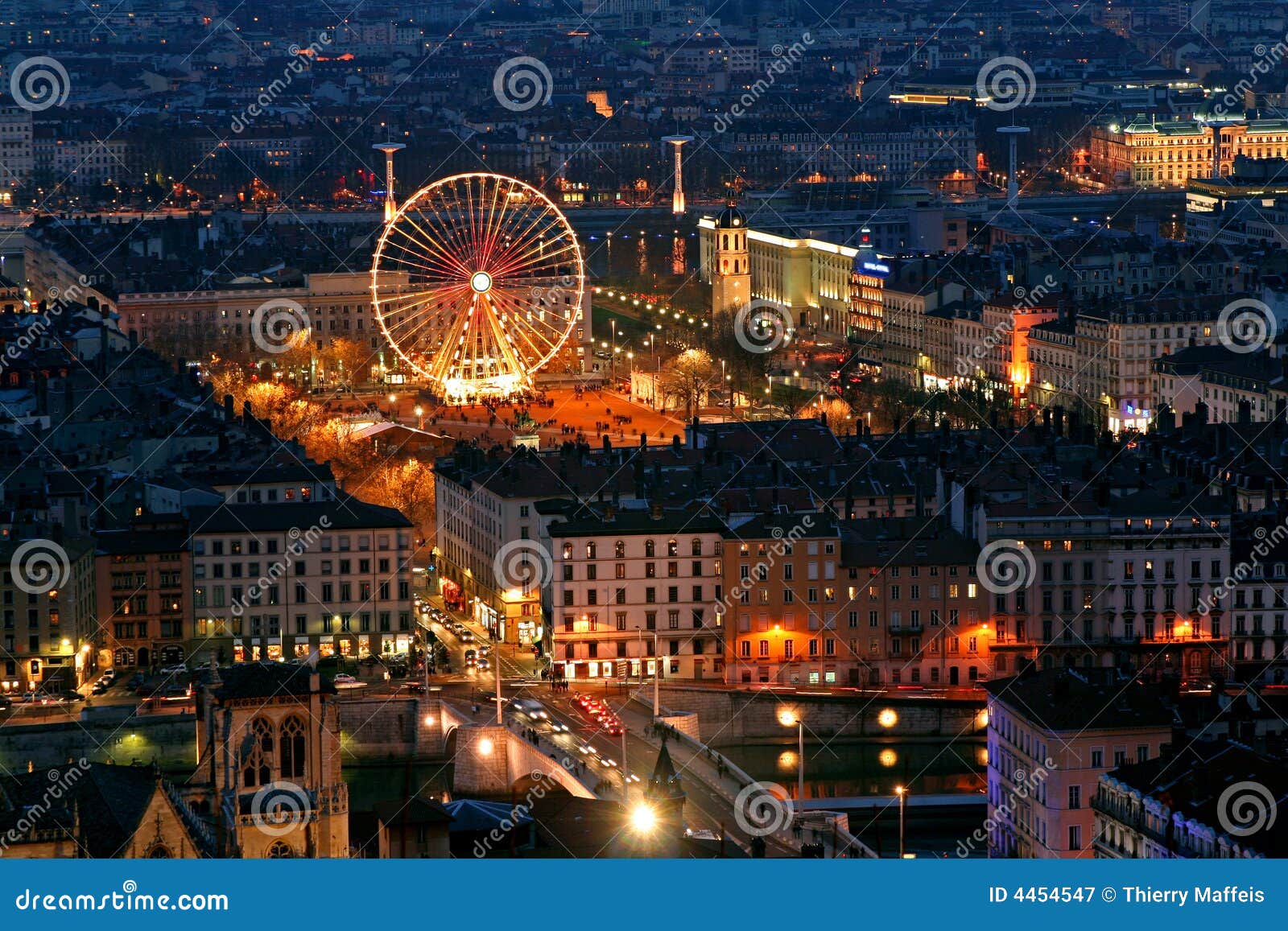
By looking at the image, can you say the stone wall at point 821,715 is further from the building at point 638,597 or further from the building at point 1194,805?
the building at point 1194,805

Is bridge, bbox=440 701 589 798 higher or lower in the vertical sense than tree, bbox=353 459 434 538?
lower

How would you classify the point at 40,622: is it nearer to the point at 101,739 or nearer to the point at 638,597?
the point at 101,739

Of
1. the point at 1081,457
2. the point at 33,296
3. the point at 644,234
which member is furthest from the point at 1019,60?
the point at 1081,457

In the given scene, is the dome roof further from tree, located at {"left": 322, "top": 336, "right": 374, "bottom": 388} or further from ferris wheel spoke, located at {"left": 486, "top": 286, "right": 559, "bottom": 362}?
ferris wheel spoke, located at {"left": 486, "top": 286, "right": 559, "bottom": 362}

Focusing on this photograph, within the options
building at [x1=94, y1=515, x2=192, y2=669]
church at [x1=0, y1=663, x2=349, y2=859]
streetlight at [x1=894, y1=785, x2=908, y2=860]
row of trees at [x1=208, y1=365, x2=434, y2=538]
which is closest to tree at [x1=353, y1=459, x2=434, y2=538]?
row of trees at [x1=208, y1=365, x2=434, y2=538]

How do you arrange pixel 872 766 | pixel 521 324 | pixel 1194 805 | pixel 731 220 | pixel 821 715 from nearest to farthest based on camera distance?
pixel 1194 805
pixel 872 766
pixel 821 715
pixel 521 324
pixel 731 220

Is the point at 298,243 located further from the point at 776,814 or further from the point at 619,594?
the point at 776,814

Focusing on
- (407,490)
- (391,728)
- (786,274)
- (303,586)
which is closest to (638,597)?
(303,586)
